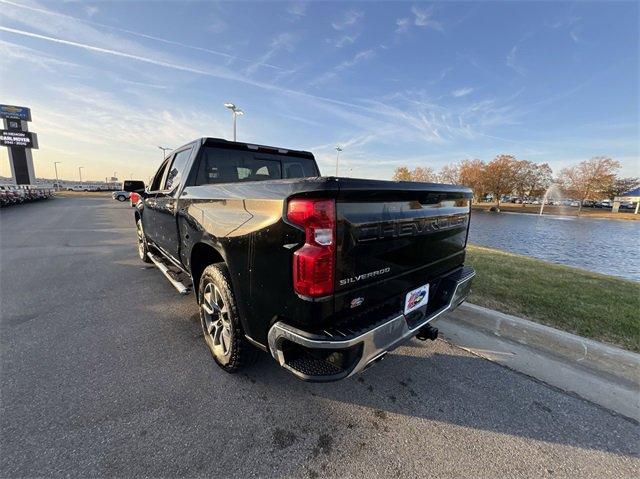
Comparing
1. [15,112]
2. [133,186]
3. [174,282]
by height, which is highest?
[15,112]

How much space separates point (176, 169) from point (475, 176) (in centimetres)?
8475

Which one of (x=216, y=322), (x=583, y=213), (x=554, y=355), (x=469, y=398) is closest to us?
(x=469, y=398)

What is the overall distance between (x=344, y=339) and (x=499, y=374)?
1.87 m

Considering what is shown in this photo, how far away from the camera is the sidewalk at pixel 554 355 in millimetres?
2449

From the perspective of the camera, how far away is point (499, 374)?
8.72 feet

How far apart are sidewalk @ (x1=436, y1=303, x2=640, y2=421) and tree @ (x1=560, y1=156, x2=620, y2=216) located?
7332 centimetres

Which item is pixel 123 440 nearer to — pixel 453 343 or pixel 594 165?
pixel 453 343

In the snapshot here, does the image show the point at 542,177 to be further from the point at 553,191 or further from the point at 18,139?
the point at 18,139

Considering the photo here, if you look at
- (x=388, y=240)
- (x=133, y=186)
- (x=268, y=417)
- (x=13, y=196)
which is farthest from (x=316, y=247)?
(x=13, y=196)

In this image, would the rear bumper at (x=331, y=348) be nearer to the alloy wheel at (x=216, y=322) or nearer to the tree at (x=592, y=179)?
the alloy wheel at (x=216, y=322)

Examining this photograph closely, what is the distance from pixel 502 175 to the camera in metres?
74.9

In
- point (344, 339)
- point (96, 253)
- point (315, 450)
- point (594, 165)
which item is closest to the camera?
point (344, 339)

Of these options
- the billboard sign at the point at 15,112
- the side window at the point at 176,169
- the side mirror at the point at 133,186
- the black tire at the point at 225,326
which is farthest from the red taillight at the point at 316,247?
the billboard sign at the point at 15,112

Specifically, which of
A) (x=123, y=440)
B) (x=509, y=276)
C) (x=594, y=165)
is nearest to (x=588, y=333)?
(x=509, y=276)
